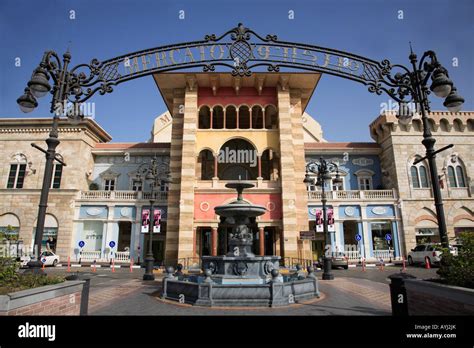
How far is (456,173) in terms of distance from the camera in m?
26.4

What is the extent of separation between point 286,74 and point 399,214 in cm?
1601

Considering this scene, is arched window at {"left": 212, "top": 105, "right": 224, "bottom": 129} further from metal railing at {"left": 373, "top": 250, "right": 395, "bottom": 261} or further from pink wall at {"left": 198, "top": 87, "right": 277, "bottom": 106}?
metal railing at {"left": 373, "top": 250, "right": 395, "bottom": 261}

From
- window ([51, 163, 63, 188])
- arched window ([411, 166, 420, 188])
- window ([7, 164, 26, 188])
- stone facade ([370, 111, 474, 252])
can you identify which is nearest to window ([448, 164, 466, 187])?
stone facade ([370, 111, 474, 252])

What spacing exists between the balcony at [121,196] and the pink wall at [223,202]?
622 cm

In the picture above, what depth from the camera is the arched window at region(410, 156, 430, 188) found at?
84.8ft

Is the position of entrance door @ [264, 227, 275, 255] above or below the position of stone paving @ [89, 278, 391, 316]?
above

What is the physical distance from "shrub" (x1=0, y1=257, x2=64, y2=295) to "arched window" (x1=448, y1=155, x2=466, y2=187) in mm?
31446

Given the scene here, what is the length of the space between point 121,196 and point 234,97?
45.6 ft

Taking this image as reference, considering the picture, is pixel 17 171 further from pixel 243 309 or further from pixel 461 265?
pixel 461 265

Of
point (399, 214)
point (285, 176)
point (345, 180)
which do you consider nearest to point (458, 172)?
point (399, 214)

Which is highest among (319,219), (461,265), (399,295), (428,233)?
(319,219)

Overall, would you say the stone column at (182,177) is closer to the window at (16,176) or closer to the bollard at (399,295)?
the bollard at (399,295)

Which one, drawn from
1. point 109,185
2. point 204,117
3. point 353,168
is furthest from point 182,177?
point 353,168

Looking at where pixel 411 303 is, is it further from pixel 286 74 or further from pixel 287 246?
pixel 286 74
